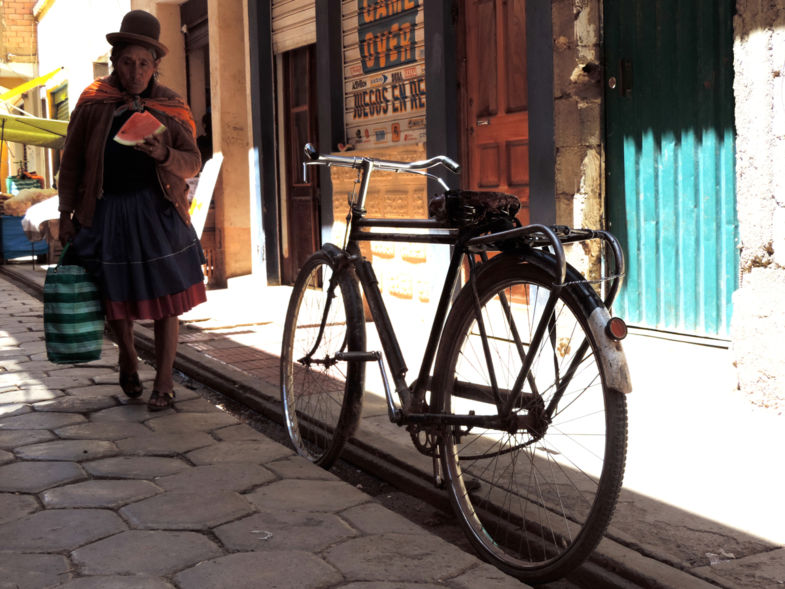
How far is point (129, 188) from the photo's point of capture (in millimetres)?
4828

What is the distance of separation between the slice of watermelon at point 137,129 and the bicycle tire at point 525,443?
2.08 meters

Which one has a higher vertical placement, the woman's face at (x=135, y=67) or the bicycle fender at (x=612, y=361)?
the woman's face at (x=135, y=67)

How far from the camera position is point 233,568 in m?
2.87

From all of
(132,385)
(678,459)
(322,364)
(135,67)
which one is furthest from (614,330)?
(132,385)

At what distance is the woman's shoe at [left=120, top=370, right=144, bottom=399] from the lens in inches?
207

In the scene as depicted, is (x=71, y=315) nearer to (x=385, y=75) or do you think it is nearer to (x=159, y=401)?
(x=159, y=401)

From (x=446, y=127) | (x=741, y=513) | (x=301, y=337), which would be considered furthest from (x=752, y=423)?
(x=446, y=127)

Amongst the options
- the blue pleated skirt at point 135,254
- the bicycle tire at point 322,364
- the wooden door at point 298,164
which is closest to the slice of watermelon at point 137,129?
the blue pleated skirt at point 135,254

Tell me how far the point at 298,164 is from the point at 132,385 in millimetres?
5974

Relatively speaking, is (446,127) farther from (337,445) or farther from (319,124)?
(337,445)

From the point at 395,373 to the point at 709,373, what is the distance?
7.77 ft

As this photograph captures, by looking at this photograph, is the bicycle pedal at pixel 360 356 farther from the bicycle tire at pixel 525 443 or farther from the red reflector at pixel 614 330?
the red reflector at pixel 614 330

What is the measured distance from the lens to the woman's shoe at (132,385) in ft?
17.2

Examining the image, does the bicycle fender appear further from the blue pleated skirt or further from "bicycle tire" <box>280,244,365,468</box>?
the blue pleated skirt
